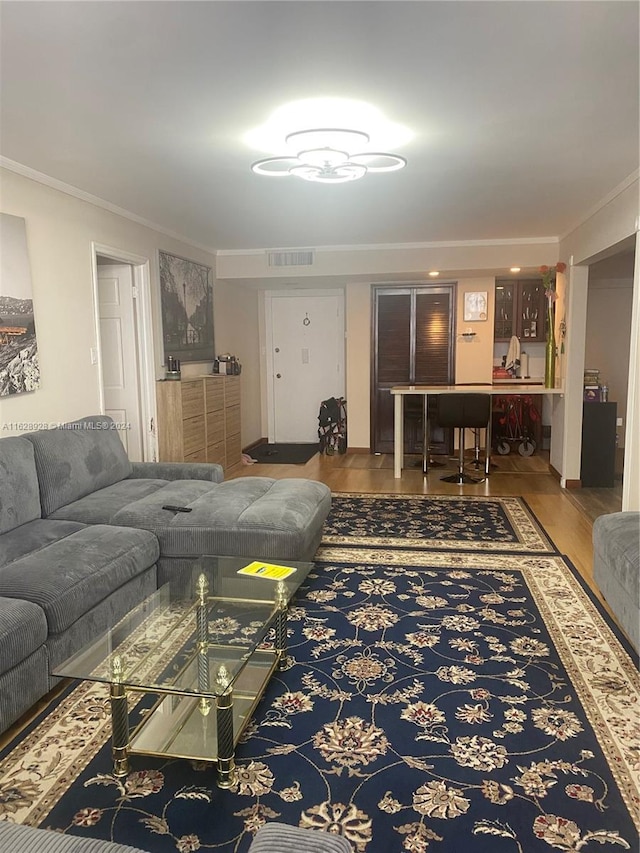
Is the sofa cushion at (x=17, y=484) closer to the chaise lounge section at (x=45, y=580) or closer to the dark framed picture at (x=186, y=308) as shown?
the chaise lounge section at (x=45, y=580)

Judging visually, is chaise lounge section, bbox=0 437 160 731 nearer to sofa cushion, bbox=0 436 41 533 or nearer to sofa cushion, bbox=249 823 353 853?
sofa cushion, bbox=0 436 41 533

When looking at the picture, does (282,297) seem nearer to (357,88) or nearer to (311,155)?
(311,155)

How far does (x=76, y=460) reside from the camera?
12.4 feet

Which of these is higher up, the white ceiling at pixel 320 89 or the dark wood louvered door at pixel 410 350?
the white ceiling at pixel 320 89

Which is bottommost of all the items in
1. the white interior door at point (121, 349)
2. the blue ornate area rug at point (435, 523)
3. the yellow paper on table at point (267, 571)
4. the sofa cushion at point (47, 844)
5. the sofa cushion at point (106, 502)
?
the blue ornate area rug at point (435, 523)

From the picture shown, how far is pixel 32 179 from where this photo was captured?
3.76 m

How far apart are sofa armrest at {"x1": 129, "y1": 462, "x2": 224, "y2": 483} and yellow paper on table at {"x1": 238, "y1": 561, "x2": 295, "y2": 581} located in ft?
5.01

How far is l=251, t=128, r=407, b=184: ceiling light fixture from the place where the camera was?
304 cm

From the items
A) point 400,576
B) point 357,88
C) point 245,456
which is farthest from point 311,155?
point 245,456

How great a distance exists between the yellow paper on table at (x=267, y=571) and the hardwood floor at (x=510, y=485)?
68.8 inches

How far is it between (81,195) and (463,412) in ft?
12.7

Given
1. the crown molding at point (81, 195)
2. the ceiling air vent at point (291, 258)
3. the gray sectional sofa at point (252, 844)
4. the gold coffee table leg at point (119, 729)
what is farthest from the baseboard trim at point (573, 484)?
the gray sectional sofa at point (252, 844)

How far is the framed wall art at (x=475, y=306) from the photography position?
24.3ft

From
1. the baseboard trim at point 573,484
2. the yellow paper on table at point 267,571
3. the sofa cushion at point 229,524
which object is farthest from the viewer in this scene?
the baseboard trim at point 573,484
